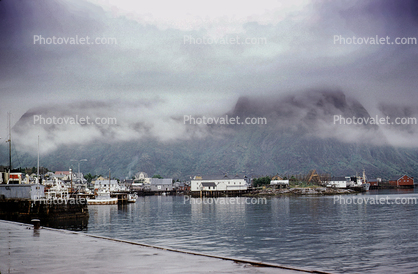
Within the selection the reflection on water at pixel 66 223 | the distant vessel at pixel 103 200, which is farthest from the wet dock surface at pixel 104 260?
the distant vessel at pixel 103 200

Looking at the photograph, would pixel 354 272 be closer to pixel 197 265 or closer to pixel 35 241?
pixel 197 265

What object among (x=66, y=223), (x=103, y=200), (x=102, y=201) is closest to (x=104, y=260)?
(x=66, y=223)

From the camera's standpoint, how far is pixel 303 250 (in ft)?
106

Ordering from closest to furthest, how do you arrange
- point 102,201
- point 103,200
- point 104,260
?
point 104,260, point 102,201, point 103,200

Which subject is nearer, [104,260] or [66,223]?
[104,260]

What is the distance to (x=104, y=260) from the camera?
59.1 feet

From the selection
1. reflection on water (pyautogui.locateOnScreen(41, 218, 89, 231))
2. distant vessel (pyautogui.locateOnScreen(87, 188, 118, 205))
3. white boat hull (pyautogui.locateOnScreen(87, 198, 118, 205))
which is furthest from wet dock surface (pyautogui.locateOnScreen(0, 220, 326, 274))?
distant vessel (pyautogui.locateOnScreen(87, 188, 118, 205))

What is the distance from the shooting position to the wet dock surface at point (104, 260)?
51.5ft

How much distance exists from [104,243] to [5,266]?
26.9 feet

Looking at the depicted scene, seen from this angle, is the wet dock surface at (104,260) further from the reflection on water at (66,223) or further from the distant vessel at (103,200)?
the distant vessel at (103,200)

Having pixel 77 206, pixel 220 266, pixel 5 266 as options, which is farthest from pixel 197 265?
pixel 77 206

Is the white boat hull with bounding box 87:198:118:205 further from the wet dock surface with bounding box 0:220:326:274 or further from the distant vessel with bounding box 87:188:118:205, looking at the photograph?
the wet dock surface with bounding box 0:220:326:274

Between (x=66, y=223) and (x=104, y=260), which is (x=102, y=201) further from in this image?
(x=104, y=260)

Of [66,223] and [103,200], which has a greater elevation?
[66,223]
